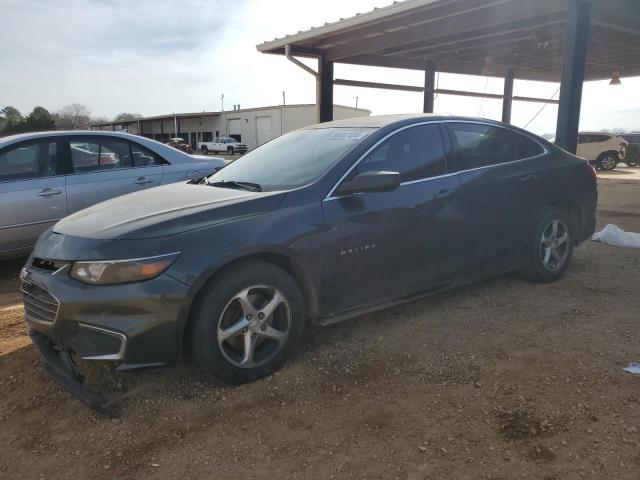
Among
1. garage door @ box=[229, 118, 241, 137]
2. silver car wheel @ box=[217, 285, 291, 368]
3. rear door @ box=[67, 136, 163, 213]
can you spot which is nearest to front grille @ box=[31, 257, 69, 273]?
silver car wheel @ box=[217, 285, 291, 368]

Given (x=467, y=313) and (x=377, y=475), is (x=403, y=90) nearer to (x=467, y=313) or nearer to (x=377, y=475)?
(x=467, y=313)

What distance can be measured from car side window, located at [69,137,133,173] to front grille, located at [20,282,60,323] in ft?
9.61

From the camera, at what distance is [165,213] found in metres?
3.00

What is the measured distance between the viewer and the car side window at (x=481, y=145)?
13.4 ft

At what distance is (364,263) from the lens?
134 inches

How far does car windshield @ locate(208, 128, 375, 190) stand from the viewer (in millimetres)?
3477

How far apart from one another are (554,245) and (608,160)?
20.3m

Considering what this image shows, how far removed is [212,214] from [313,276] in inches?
28.5

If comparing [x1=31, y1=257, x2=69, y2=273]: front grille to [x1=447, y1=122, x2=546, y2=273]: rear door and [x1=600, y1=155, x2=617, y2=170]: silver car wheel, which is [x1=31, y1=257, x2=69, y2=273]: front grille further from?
→ [x1=600, y1=155, x2=617, y2=170]: silver car wheel

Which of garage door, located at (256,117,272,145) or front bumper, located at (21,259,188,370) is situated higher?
garage door, located at (256,117,272,145)

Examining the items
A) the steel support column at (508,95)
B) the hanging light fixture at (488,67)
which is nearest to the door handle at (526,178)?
the hanging light fixture at (488,67)

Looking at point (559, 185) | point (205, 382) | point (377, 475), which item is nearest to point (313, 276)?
point (205, 382)

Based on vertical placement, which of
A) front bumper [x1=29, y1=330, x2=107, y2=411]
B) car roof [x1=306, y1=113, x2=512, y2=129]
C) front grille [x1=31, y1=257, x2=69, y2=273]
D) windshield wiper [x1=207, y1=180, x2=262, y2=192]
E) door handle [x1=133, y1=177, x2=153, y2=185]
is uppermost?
car roof [x1=306, y1=113, x2=512, y2=129]

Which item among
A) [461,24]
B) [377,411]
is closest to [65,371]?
[377,411]
